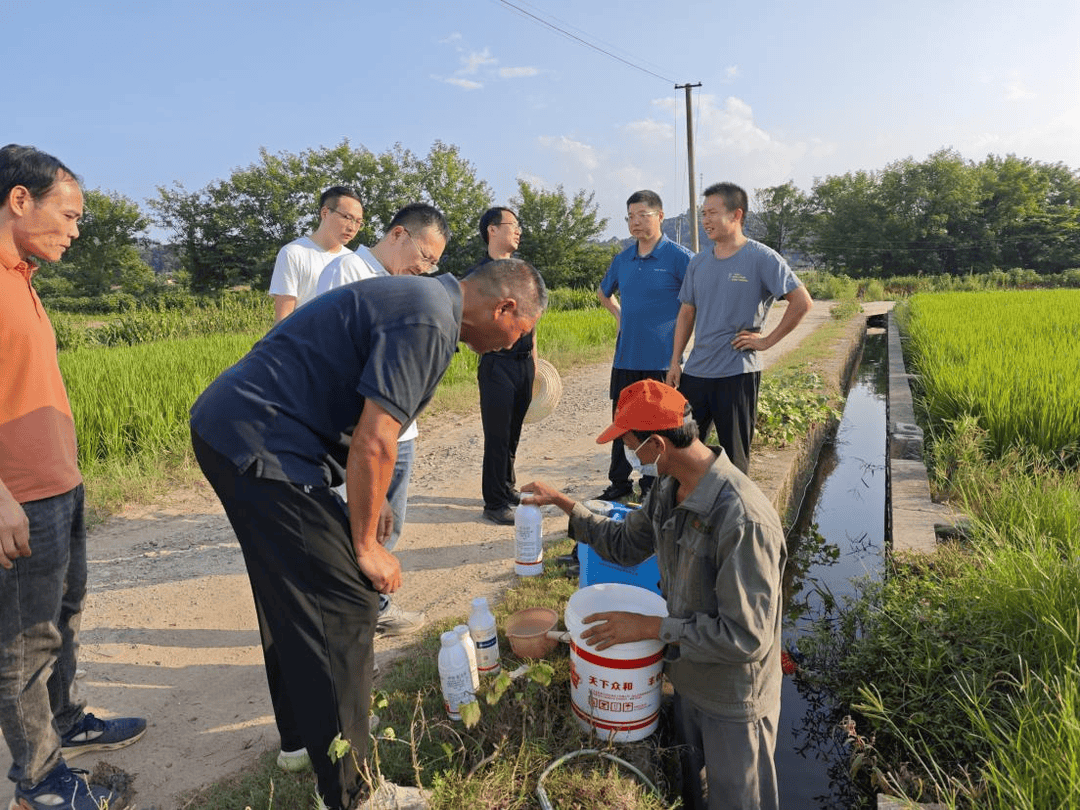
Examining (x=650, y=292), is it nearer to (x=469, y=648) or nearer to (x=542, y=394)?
(x=542, y=394)

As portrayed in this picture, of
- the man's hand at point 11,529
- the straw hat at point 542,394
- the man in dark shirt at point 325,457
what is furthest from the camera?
the straw hat at point 542,394

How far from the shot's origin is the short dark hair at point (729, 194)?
12.3 ft

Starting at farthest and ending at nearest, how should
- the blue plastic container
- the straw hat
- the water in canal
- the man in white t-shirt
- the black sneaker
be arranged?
the straw hat → the black sneaker → the man in white t-shirt → the blue plastic container → the water in canal

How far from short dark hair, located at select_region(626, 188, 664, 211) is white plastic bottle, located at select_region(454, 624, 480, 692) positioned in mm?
3142

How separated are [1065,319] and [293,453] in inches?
500

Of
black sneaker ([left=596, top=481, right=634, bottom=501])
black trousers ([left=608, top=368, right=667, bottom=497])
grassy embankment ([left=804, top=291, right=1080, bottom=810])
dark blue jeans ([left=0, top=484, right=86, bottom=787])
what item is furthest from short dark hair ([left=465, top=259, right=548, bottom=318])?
black sneaker ([left=596, top=481, right=634, bottom=501])

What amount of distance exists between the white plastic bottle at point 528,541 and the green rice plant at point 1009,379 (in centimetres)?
387

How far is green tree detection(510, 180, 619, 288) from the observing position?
35656mm

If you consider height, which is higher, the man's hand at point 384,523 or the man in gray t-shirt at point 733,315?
the man in gray t-shirt at point 733,315

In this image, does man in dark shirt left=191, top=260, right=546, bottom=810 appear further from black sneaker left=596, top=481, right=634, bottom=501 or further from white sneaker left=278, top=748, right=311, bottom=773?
black sneaker left=596, top=481, right=634, bottom=501

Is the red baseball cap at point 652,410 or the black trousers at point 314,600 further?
the red baseball cap at point 652,410

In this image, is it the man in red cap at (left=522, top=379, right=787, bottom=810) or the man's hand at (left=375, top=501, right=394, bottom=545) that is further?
the man's hand at (left=375, top=501, right=394, bottom=545)

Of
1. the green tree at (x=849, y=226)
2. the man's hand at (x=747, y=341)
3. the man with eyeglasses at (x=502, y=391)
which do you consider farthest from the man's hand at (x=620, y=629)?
the green tree at (x=849, y=226)

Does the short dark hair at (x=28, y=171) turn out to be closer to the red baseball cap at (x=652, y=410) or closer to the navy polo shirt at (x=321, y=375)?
the navy polo shirt at (x=321, y=375)
